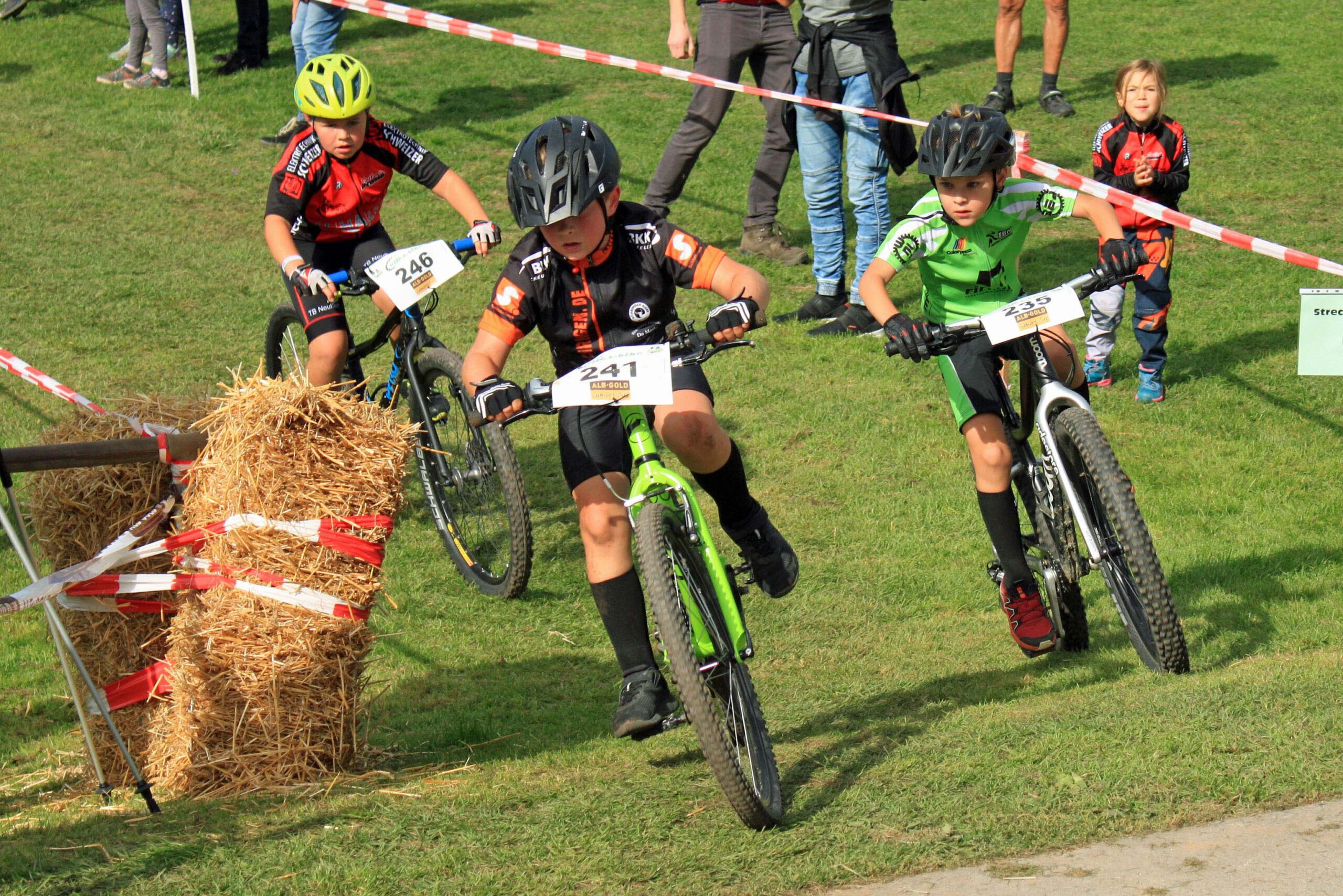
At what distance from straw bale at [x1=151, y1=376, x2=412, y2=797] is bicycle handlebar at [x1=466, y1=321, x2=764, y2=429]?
670mm

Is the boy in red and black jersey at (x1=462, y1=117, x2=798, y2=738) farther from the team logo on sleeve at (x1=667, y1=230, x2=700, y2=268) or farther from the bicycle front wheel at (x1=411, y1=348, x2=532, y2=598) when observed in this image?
the bicycle front wheel at (x1=411, y1=348, x2=532, y2=598)

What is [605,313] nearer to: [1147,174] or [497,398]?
[497,398]

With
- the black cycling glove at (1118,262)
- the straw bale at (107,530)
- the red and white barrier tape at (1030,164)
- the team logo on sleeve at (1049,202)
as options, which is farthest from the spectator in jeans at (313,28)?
the black cycling glove at (1118,262)

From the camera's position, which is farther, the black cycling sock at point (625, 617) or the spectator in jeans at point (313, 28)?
the spectator in jeans at point (313, 28)

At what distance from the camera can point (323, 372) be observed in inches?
285

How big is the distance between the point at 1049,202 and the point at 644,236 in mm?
1799

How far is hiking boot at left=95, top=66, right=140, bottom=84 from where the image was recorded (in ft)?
52.2

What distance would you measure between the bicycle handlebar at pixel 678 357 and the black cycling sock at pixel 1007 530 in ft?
5.47

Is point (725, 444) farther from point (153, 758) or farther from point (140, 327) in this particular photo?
point (140, 327)

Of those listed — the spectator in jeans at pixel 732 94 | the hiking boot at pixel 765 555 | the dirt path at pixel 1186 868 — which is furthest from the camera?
the spectator in jeans at pixel 732 94

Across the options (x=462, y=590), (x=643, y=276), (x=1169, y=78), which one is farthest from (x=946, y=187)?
(x=1169, y=78)

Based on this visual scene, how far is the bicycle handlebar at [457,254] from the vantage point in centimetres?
682

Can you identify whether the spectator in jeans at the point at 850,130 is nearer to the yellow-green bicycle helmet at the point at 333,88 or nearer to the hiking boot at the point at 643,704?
the yellow-green bicycle helmet at the point at 333,88

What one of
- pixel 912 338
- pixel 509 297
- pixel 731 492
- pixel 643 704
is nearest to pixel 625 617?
pixel 643 704
